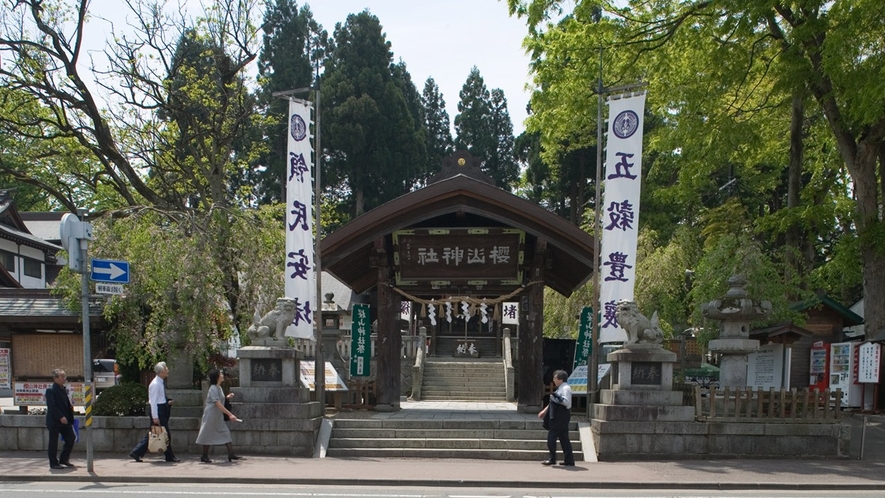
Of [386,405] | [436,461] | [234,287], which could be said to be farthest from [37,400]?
[436,461]

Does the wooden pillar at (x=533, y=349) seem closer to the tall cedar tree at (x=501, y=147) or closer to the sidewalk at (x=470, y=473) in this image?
the sidewalk at (x=470, y=473)

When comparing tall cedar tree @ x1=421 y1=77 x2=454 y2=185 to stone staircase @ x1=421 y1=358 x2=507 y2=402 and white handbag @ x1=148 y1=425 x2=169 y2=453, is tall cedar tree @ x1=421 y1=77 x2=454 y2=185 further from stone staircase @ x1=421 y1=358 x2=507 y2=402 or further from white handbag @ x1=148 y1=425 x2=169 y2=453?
white handbag @ x1=148 y1=425 x2=169 y2=453

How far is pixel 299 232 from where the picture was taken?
1542cm

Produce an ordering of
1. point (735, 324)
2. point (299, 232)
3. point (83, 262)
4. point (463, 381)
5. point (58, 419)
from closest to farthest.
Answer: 1. point (83, 262)
2. point (58, 419)
3. point (735, 324)
4. point (299, 232)
5. point (463, 381)

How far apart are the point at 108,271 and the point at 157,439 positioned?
3025 mm

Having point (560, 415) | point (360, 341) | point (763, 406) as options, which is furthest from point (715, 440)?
point (360, 341)

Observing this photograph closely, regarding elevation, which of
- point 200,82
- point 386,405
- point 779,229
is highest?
point 200,82

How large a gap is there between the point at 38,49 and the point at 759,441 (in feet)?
69.0

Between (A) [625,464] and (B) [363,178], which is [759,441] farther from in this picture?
(B) [363,178]

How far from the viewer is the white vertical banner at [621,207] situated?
14.8m

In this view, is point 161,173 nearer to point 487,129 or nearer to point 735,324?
point 735,324

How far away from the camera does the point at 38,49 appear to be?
21453mm

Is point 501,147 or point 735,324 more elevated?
point 501,147

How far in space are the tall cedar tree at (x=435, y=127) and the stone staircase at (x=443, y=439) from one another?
44207mm
